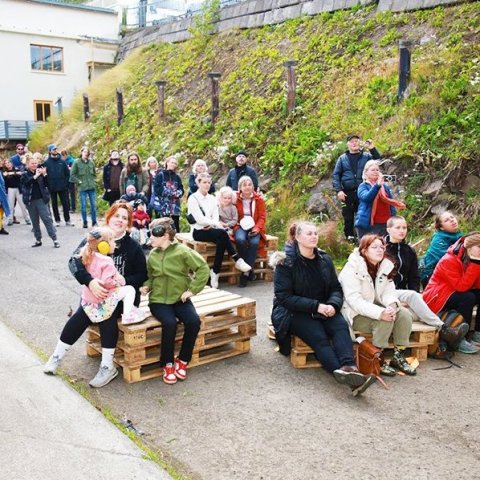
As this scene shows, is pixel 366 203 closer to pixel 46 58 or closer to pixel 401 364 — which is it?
pixel 401 364

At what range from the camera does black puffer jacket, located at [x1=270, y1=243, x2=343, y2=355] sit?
5.42 m

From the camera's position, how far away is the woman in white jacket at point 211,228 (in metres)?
8.42

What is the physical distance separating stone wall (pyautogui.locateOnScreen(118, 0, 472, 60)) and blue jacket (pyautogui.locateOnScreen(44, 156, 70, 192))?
9.17 metres

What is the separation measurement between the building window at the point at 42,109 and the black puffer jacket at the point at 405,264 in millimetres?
→ 29609

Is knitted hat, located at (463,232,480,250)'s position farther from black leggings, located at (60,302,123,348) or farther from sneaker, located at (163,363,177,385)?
black leggings, located at (60,302,123,348)

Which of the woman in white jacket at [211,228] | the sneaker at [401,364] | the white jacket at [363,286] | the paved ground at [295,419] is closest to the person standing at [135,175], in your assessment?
the woman in white jacket at [211,228]

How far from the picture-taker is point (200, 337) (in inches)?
218

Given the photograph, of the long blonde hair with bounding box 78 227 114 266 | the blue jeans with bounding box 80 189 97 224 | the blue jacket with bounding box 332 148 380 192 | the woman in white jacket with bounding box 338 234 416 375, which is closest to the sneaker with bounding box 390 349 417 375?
the woman in white jacket with bounding box 338 234 416 375

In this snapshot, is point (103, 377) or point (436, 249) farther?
point (436, 249)

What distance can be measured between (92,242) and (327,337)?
7.72 ft

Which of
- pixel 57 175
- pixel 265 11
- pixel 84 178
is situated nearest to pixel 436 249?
pixel 84 178

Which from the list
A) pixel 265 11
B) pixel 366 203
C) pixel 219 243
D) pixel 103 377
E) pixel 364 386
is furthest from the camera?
pixel 265 11

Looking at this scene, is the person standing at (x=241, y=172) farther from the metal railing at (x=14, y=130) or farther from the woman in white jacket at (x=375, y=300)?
the metal railing at (x=14, y=130)

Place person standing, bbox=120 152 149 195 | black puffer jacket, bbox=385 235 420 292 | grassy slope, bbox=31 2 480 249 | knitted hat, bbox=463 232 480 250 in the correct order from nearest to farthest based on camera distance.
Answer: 1. knitted hat, bbox=463 232 480 250
2. black puffer jacket, bbox=385 235 420 292
3. grassy slope, bbox=31 2 480 249
4. person standing, bbox=120 152 149 195
